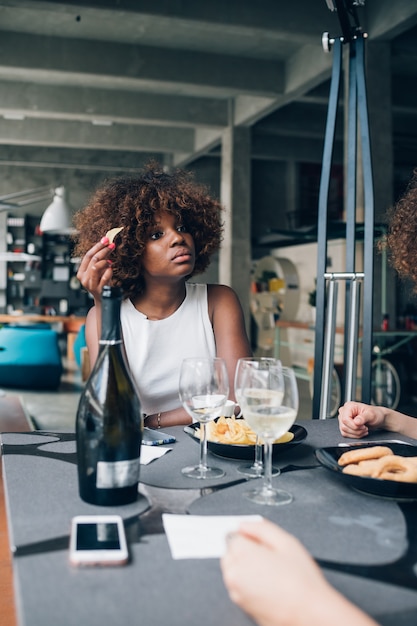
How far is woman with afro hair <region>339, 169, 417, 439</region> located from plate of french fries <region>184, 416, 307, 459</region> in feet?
0.55

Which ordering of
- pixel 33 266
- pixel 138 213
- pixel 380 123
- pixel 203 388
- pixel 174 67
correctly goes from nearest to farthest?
pixel 203 388
pixel 138 213
pixel 380 123
pixel 174 67
pixel 33 266

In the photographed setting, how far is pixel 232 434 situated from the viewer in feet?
4.19

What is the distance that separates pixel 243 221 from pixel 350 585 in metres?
9.74

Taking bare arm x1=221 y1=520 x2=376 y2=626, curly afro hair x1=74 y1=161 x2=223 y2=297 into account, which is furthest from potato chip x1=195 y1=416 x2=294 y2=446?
curly afro hair x1=74 y1=161 x2=223 y2=297

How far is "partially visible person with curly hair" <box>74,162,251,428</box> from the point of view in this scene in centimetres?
204

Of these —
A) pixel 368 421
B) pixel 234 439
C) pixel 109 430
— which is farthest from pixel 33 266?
pixel 109 430

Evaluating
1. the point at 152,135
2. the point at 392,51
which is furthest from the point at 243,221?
the point at 392,51

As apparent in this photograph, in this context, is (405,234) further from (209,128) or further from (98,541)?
(209,128)

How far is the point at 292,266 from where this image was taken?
11586 millimetres

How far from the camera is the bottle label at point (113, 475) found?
3.18ft

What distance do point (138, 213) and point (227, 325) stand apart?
18.7 inches

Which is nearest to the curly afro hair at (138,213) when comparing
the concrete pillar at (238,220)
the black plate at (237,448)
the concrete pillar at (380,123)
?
the black plate at (237,448)

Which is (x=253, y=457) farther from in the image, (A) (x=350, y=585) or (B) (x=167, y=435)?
(A) (x=350, y=585)

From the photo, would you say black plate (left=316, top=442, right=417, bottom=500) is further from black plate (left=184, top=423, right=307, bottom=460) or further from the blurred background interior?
the blurred background interior
